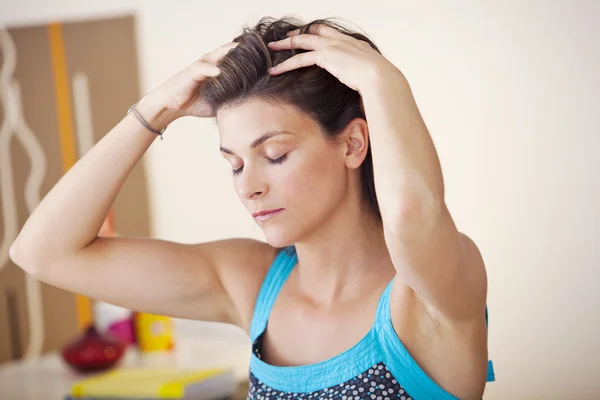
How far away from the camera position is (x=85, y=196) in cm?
147

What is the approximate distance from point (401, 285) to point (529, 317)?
1.42 m

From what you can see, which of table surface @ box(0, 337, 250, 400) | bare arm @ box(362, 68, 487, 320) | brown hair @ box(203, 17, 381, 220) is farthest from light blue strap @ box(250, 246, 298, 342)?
table surface @ box(0, 337, 250, 400)

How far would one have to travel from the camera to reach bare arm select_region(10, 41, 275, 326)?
4.81ft

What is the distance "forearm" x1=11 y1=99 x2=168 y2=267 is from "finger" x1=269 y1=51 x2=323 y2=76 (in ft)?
0.93

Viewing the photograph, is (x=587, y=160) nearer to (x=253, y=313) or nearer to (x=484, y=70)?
(x=484, y=70)

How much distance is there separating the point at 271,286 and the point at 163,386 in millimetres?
691

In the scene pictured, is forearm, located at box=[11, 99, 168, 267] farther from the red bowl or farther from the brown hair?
the red bowl

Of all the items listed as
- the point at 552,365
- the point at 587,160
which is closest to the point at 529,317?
the point at 552,365

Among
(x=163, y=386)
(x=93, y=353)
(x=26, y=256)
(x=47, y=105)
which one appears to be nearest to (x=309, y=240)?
(x=26, y=256)

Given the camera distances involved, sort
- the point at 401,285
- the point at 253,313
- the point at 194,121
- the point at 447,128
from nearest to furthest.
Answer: the point at 401,285
the point at 253,313
the point at 447,128
the point at 194,121

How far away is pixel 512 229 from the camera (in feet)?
8.42

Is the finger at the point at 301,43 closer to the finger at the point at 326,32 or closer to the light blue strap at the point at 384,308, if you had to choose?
the finger at the point at 326,32

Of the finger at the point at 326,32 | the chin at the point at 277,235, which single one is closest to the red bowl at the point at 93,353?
the chin at the point at 277,235

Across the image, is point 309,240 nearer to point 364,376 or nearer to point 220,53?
point 364,376
